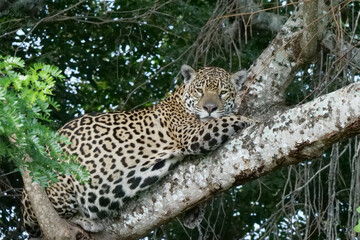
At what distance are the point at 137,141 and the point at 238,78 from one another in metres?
1.24

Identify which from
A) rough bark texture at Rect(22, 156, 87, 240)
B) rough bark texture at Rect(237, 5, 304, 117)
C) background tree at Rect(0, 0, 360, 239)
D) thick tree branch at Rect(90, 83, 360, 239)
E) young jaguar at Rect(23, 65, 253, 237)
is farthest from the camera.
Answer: background tree at Rect(0, 0, 360, 239)

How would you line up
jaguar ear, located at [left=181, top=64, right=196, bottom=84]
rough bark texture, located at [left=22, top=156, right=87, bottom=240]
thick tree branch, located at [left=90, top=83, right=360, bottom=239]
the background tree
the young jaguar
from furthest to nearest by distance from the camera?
1. the background tree
2. jaguar ear, located at [left=181, top=64, right=196, bottom=84]
3. the young jaguar
4. rough bark texture, located at [left=22, top=156, right=87, bottom=240]
5. thick tree branch, located at [left=90, top=83, right=360, bottom=239]

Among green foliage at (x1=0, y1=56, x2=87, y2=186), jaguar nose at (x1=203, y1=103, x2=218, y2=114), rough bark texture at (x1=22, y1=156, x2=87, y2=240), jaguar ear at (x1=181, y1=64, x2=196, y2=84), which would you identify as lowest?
rough bark texture at (x1=22, y1=156, x2=87, y2=240)

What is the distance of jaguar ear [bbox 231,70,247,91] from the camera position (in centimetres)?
748

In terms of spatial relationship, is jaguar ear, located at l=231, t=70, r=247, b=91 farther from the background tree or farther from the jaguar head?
the background tree

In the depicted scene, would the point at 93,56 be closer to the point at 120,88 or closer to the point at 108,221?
the point at 120,88

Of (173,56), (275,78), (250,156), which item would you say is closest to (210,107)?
(275,78)

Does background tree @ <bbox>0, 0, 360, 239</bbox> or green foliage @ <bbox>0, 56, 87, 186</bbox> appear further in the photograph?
background tree @ <bbox>0, 0, 360, 239</bbox>

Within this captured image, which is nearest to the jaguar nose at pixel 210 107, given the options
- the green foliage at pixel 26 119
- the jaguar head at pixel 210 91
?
the jaguar head at pixel 210 91

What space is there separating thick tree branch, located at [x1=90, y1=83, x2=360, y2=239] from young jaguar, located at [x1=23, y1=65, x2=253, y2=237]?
16 cm

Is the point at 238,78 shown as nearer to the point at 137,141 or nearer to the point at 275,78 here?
the point at 275,78

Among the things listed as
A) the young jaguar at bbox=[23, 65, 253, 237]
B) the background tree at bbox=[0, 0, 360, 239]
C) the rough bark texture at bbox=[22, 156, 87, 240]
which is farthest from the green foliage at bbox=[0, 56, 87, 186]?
the background tree at bbox=[0, 0, 360, 239]

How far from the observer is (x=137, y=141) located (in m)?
7.04

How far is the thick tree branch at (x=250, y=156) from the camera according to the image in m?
5.14
